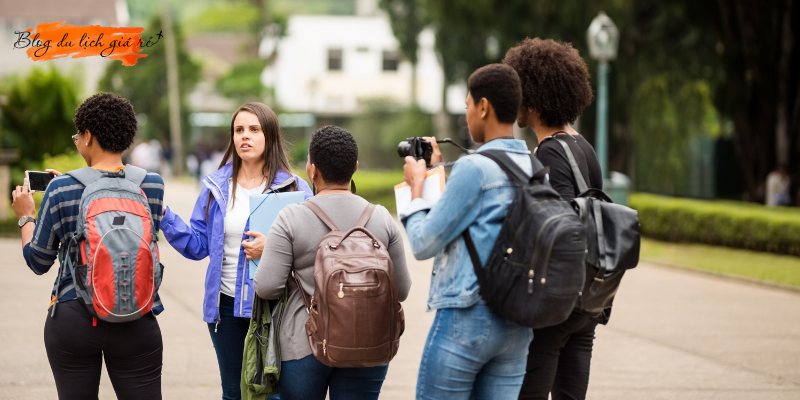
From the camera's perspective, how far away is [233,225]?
5055 mm

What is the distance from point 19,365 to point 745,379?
5.06 meters

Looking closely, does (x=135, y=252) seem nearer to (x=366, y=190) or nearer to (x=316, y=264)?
(x=316, y=264)

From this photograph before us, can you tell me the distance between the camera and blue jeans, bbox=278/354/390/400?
13.6 feet

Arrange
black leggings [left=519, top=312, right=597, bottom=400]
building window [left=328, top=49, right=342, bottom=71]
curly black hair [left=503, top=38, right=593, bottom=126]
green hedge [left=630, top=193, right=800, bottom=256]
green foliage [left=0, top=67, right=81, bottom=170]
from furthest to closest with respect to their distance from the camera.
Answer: building window [left=328, top=49, right=342, bottom=71], green foliage [left=0, top=67, right=81, bottom=170], green hedge [left=630, top=193, right=800, bottom=256], curly black hair [left=503, top=38, right=593, bottom=126], black leggings [left=519, top=312, right=597, bottom=400]

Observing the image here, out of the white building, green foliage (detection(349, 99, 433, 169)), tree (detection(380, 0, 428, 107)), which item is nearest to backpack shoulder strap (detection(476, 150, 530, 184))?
tree (detection(380, 0, 428, 107))

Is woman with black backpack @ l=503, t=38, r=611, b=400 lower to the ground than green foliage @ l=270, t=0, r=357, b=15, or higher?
lower

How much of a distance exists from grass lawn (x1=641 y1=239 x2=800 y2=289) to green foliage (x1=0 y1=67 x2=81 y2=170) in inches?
408

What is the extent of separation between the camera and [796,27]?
20672 millimetres

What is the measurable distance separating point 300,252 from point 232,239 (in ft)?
3.27

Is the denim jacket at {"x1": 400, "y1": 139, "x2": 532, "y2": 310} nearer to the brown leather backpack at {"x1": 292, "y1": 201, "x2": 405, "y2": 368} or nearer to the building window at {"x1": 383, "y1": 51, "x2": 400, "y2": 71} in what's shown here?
the brown leather backpack at {"x1": 292, "y1": 201, "x2": 405, "y2": 368}

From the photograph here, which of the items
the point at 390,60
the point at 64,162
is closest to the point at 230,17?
the point at 390,60

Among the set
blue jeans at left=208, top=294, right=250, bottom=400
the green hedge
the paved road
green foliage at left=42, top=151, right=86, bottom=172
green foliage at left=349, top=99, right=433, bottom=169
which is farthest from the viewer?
green foliage at left=349, top=99, right=433, bottom=169

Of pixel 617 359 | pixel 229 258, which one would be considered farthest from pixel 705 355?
pixel 229 258

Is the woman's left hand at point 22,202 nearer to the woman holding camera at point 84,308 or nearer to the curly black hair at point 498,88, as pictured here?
the woman holding camera at point 84,308
